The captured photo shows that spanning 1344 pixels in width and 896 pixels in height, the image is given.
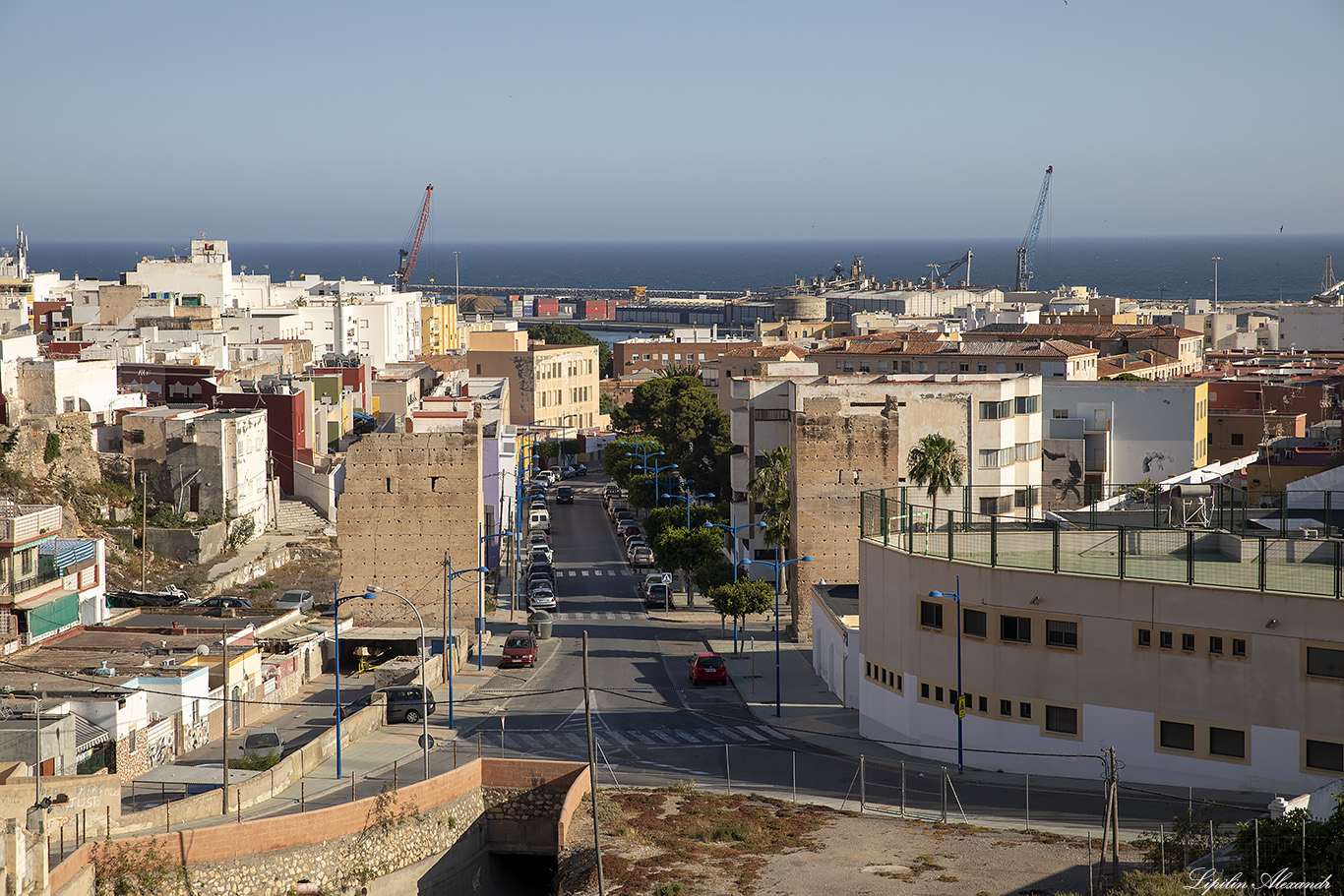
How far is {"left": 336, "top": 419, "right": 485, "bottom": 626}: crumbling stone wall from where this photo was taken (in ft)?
177

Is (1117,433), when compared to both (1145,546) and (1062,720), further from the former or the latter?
(1062,720)

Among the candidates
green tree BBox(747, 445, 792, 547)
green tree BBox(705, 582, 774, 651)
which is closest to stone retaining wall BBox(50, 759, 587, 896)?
green tree BBox(705, 582, 774, 651)

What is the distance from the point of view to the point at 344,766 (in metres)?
37.0

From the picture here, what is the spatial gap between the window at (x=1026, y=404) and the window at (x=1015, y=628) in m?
31.0

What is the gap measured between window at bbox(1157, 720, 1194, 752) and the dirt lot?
5037mm

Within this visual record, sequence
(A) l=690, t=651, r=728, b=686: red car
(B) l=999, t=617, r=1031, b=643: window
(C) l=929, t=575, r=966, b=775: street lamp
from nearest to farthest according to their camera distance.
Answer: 1. (B) l=999, t=617, r=1031, b=643: window
2. (C) l=929, t=575, r=966, b=775: street lamp
3. (A) l=690, t=651, r=728, b=686: red car

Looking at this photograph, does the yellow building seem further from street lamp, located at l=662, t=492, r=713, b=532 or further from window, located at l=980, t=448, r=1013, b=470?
window, located at l=980, t=448, r=1013, b=470

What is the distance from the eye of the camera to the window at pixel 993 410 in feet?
211

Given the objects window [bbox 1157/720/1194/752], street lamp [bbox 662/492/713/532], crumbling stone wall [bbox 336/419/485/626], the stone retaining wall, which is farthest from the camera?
street lamp [bbox 662/492/713/532]

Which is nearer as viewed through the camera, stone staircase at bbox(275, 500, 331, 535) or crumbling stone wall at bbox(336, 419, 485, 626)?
crumbling stone wall at bbox(336, 419, 485, 626)

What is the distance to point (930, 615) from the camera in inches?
1481

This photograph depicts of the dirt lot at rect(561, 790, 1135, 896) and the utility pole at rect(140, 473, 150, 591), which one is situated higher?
the utility pole at rect(140, 473, 150, 591)

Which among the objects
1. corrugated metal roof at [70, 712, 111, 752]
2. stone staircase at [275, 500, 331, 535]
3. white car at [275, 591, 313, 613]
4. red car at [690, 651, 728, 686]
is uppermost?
corrugated metal roof at [70, 712, 111, 752]

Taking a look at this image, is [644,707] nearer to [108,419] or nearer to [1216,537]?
[1216,537]
